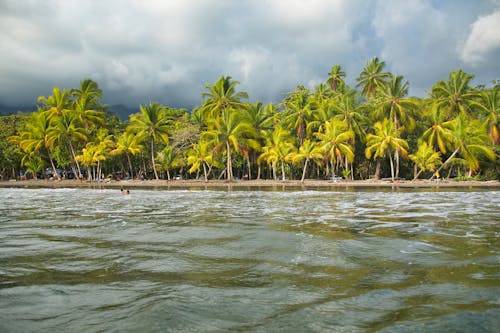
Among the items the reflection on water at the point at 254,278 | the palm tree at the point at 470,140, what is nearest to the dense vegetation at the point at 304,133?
the palm tree at the point at 470,140

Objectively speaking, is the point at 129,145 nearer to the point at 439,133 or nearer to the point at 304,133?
the point at 304,133

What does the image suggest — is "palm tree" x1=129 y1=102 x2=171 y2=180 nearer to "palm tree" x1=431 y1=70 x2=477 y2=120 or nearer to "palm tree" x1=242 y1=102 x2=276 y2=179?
"palm tree" x1=242 y1=102 x2=276 y2=179

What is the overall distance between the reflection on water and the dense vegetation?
103 feet

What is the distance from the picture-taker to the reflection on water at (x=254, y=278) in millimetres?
4109

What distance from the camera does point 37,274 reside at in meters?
6.04

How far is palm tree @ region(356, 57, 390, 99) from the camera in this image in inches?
2216

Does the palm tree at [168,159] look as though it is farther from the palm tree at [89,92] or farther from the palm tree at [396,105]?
the palm tree at [396,105]

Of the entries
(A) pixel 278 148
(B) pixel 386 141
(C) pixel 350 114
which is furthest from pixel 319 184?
(C) pixel 350 114

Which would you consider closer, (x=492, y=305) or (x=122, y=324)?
(x=122, y=324)

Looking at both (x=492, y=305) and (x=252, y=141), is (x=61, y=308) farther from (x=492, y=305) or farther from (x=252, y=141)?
(x=252, y=141)

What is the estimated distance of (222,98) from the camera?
46.9 metres

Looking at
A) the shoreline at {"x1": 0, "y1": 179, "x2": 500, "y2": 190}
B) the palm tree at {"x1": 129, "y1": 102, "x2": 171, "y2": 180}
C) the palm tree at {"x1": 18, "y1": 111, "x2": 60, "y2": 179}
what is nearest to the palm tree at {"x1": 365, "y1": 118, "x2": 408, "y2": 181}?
the shoreline at {"x1": 0, "y1": 179, "x2": 500, "y2": 190}

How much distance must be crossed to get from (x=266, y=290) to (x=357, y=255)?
9.00 feet

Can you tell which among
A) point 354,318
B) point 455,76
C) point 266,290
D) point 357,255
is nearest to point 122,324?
point 266,290
